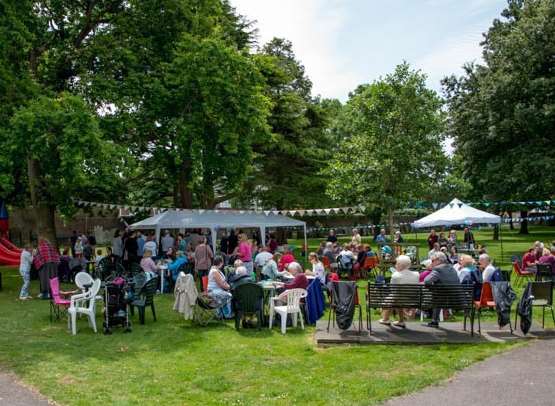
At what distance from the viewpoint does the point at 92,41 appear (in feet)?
64.3

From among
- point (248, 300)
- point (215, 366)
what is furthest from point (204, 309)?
point (215, 366)

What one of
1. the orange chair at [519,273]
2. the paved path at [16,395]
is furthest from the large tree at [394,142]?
the paved path at [16,395]

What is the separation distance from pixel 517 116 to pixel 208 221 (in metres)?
14.7

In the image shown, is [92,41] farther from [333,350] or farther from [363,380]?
[363,380]

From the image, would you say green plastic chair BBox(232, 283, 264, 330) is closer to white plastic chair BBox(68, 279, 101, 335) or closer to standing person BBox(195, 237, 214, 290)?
white plastic chair BBox(68, 279, 101, 335)

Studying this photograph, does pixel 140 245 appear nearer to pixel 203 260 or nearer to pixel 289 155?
pixel 203 260

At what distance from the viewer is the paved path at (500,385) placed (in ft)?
19.4

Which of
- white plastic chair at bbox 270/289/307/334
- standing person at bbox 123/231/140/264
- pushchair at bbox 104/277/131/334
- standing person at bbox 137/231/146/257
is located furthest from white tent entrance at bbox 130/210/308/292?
white plastic chair at bbox 270/289/307/334

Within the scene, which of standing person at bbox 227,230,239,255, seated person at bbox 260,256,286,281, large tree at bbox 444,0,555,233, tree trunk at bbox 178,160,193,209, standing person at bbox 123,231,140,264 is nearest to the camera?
seated person at bbox 260,256,286,281

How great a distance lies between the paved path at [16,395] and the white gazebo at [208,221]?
1223cm

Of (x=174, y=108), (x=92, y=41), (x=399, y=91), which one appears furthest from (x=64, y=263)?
(x=399, y=91)

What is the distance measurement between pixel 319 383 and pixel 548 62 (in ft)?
79.8

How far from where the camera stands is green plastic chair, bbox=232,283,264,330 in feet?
32.2

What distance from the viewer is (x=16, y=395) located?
21.3ft
